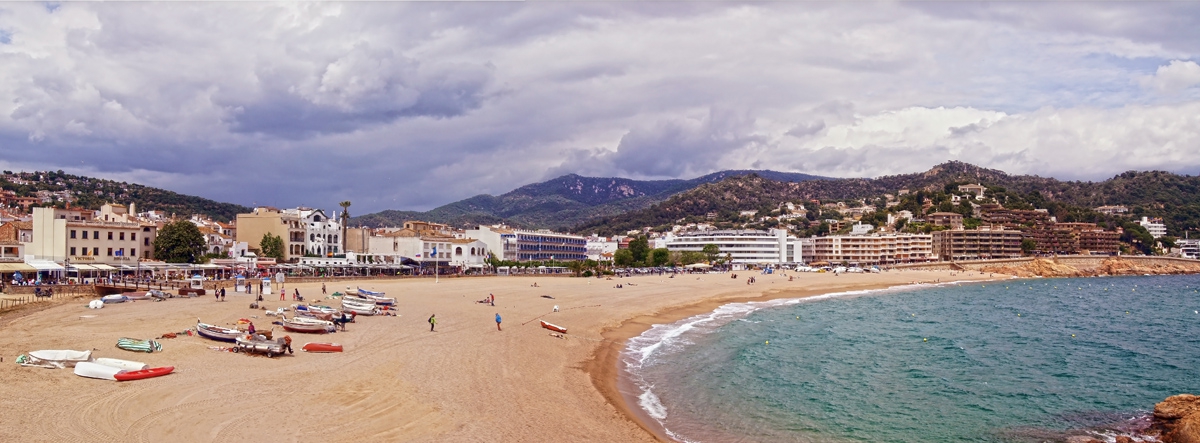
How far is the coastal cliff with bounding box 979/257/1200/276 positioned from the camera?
120500 mm

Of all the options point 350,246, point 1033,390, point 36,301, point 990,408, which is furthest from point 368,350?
point 350,246

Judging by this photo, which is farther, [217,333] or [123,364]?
[217,333]

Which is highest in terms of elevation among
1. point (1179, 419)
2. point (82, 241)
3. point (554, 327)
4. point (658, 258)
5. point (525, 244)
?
point (82, 241)

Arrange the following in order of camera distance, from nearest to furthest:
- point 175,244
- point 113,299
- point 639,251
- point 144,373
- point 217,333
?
point 144,373
point 217,333
point 113,299
point 175,244
point 639,251

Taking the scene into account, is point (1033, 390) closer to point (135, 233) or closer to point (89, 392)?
point (89, 392)

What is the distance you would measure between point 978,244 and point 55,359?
14856cm

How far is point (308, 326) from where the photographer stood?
1064 inches

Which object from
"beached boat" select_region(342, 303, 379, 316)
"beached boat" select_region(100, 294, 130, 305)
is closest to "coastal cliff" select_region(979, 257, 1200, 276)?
"beached boat" select_region(342, 303, 379, 316)

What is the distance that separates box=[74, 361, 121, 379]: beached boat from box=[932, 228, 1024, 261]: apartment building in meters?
143

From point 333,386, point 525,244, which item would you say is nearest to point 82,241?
point 333,386

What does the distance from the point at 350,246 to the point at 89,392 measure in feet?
265

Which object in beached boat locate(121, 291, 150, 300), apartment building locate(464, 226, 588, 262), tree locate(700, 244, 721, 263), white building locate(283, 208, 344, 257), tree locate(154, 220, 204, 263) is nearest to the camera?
beached boat locate(121, 291, 150, 300)

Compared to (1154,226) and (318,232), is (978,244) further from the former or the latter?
(318,232)

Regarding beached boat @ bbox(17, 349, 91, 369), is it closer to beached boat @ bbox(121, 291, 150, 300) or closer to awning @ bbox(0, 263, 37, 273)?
beached boat @ bbox(121, 291, 150, 300)
